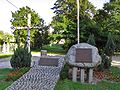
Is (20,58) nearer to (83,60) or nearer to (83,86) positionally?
(83,60)

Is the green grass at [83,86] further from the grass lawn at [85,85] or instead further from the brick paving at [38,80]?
the brick paving at [38,80]

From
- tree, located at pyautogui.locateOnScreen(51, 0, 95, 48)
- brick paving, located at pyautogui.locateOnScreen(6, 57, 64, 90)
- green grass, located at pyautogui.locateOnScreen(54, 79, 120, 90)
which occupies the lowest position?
green grass, located at pyautogui.locateOnScreen(54, 79, 120, 90)

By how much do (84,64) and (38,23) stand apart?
39193 millimetres

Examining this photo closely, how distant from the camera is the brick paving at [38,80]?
35.1 feet

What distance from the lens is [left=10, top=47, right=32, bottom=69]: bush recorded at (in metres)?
15.4

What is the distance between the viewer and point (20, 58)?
15.4 metres

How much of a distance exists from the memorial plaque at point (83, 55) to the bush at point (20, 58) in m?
3.55

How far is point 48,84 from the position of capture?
1130 cm

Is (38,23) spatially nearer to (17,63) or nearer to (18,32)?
(18,32)

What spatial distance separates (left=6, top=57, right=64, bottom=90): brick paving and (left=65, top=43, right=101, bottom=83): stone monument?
3.18 feet

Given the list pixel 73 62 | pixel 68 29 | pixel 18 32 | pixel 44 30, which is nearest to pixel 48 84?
pixel 73 62

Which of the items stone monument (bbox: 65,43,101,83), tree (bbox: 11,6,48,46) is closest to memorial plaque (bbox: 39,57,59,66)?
stone monument (bbox: 65,43,101,83)

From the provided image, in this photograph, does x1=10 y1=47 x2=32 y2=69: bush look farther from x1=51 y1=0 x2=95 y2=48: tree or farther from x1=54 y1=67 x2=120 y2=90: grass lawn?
x1=51 y1=0 x2=95 y2=48: tree

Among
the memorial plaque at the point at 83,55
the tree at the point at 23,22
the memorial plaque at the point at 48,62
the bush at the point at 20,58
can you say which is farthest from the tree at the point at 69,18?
the memorial plaque at the point at 83,55
